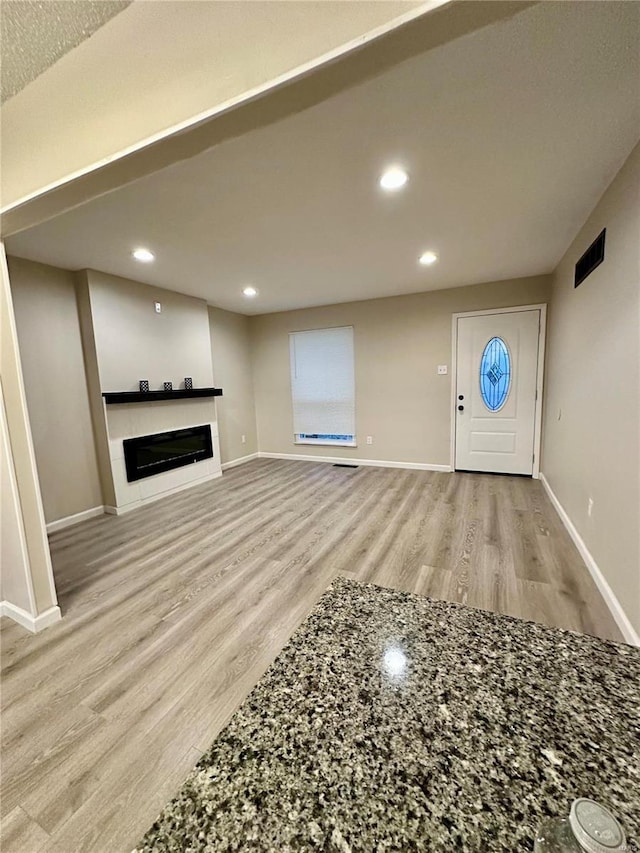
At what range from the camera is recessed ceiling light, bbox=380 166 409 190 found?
6.63ft

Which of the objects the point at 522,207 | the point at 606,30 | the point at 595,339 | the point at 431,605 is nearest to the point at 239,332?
the point at 522,207

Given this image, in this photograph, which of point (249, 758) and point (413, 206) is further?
point (413, 206)

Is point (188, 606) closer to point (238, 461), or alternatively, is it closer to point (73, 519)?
point (73, 519)

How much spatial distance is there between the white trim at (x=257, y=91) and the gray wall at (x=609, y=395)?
1.62 meters

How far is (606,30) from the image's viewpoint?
124cm

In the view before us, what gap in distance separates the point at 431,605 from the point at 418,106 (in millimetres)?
1969

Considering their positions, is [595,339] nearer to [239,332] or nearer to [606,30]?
[606,30]

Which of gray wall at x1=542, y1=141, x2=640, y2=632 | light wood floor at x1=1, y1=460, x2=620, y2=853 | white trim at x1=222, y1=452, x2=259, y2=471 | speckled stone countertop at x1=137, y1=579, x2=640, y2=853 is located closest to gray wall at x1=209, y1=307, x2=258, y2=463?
white trim at x1=222, y1=452, x2=259, y2=471

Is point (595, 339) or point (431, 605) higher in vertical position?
point (595, 339)

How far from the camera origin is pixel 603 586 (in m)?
2.12

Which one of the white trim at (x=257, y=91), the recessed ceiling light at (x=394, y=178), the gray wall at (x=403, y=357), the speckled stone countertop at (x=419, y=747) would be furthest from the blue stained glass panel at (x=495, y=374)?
the speckled stone countertop at (x=419, y=747)

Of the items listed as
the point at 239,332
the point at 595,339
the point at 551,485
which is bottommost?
the point at 551,485

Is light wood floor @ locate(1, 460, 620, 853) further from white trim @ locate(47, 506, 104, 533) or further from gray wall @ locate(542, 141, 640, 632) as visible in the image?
gray wall @ locate(542, 141, 640, 632)

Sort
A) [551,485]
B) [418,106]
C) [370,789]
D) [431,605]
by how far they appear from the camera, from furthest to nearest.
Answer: [551,485]
[418,106]
[431,605]
[370,789]
